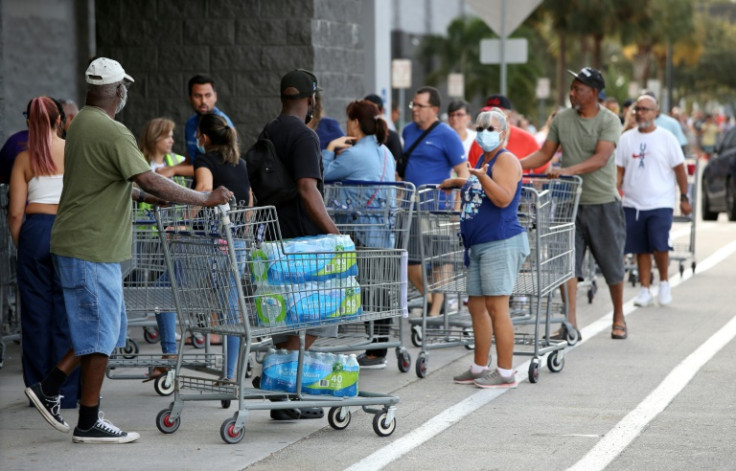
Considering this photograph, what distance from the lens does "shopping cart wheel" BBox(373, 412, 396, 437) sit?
24.5ft

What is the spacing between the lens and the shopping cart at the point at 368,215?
9.29 metres

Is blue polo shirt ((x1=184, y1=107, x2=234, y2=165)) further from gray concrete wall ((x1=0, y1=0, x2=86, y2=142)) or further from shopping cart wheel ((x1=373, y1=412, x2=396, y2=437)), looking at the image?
shopping cart wheel ((x1=373, y1=412, x2=396, y2=437))

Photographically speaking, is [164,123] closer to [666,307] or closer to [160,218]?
[160,218]

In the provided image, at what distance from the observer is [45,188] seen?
8.29 m

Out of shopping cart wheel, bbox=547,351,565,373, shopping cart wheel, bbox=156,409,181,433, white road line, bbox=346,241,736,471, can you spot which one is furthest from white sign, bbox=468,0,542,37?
shopping cart wheel, bbox=156,409,181,433

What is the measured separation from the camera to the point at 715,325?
12.0 metres

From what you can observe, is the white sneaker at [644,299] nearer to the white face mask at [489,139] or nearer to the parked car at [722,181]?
the white face mask at [489,139]

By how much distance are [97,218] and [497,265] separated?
2962 mm

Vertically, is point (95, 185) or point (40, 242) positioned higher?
point (95, 185)

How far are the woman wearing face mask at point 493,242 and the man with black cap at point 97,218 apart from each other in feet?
8.15

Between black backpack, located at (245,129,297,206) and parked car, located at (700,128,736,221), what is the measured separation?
17.3m

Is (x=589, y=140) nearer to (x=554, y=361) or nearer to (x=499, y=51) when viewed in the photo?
(x=554, y=361)

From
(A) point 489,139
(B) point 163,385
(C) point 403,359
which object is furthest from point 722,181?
(B) point 163,385

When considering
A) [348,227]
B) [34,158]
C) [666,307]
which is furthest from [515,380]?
[666,307]
